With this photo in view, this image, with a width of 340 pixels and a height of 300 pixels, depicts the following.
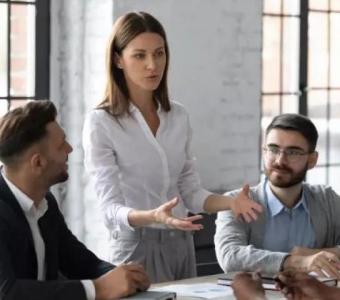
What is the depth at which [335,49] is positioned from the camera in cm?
616

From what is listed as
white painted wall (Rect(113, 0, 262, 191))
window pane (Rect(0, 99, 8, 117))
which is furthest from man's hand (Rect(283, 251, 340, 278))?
window pane (Rect(0, 99, 8, 117))

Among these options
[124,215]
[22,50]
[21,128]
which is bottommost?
[124,215]

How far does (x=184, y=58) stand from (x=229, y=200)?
1834 millimetres

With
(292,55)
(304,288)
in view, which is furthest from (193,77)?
(304,288)

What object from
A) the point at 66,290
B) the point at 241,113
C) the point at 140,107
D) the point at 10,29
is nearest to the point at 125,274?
the point at 66,290

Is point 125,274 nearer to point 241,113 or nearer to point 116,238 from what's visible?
point 116,238

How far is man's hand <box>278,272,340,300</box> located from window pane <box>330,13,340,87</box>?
372 cm

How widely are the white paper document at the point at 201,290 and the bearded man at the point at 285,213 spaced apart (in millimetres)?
336

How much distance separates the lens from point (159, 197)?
3271 millimetres

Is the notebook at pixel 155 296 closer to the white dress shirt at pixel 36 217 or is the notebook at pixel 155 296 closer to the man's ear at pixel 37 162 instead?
the white dress shirt at pixel 36 217

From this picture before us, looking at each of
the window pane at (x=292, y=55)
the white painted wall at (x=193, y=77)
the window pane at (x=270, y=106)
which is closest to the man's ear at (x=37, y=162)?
the white painted wall at (x=193, y=77)

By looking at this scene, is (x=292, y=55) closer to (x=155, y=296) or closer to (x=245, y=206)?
(x=245, y=206)

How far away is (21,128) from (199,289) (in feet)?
2.48

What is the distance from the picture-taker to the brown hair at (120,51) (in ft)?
10.6
